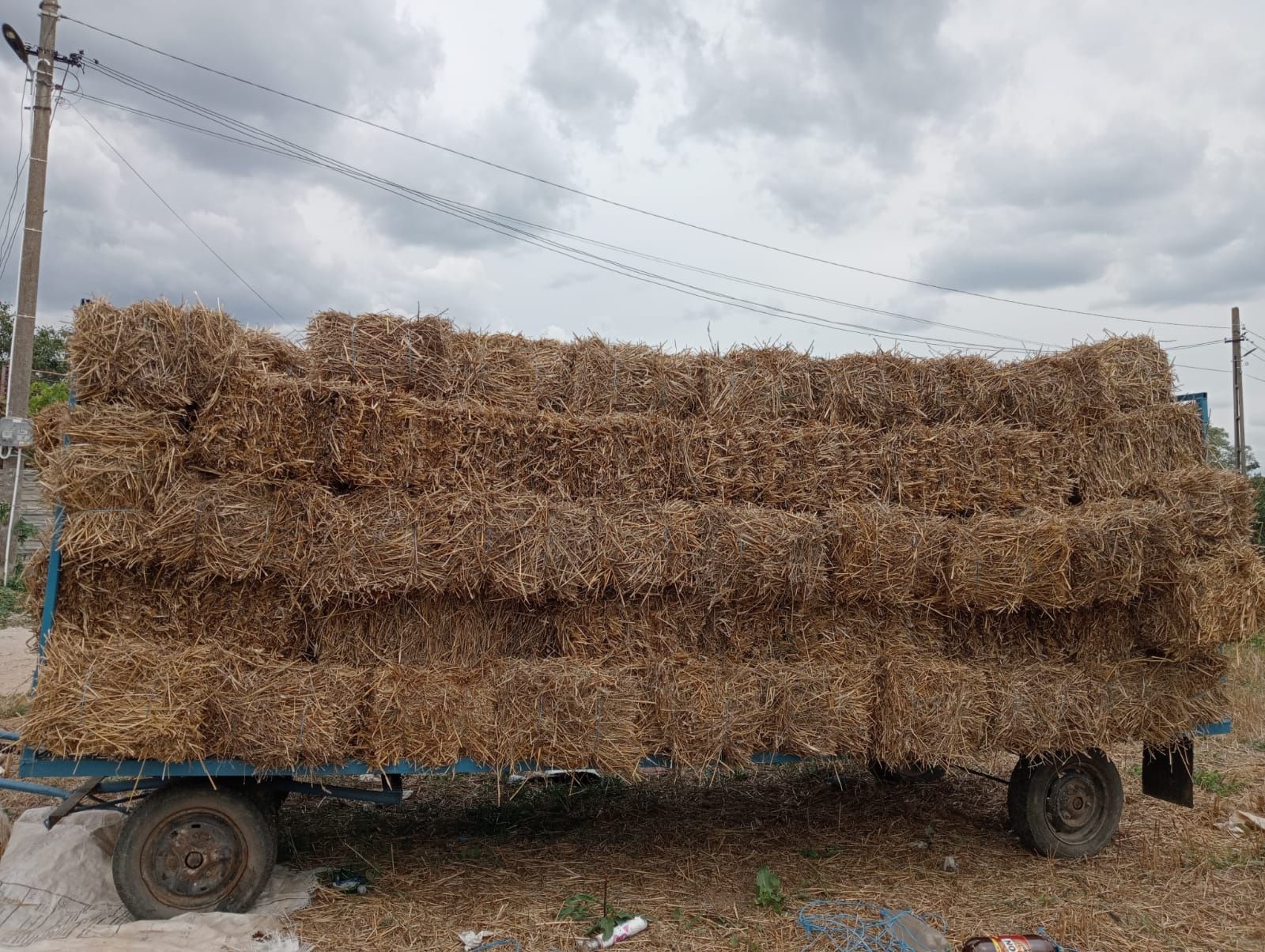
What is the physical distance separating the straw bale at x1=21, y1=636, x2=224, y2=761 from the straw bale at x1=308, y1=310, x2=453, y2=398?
183 cm

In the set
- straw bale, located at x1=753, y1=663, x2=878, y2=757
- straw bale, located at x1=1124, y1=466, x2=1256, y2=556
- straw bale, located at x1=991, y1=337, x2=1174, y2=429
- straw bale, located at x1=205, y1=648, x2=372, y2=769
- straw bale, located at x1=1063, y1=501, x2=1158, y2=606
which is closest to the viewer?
straw bale, located at x1=205, y1=648, x2=372, y2=769

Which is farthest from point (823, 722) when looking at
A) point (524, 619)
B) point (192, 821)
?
point (192, 821)

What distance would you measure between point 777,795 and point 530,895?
9.58 ft

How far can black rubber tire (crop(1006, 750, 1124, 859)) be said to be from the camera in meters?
5.85

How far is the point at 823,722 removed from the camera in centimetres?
507

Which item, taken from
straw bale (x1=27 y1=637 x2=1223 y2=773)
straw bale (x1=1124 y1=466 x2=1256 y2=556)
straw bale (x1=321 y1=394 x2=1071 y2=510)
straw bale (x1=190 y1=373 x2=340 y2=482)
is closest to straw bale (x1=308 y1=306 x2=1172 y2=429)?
straw bale (x1=321 y1=394 x2=1071 y2=510)

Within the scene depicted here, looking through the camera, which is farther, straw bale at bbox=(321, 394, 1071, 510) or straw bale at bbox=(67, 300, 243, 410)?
straw bale at bbox=(321, 394, 1071, 510)

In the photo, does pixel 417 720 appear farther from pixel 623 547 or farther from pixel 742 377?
pixel 742 377

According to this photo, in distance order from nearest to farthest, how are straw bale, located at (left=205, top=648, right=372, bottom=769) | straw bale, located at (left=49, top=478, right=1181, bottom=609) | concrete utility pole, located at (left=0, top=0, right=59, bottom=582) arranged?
straw bale, located at (left=205, top=648, right=372, bottom=769), straw bale, located at (left=49, top=478, right=1181, bottom=609), concrete utility pole, located at (left=0, top=0, right=59, bottom=582)

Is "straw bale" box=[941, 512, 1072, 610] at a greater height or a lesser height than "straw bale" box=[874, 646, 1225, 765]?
greater

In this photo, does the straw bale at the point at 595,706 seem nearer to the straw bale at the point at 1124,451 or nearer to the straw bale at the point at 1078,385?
the straw bale at the point at 1124,451

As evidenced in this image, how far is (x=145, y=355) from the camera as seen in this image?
4.45 m

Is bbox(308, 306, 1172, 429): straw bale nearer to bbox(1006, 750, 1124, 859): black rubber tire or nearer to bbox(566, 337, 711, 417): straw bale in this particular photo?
bbox(566, 337, 711, 417): straw bale

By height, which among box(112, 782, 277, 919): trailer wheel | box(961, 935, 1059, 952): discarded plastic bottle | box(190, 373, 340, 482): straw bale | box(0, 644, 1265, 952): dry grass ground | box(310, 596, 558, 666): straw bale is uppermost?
box(190, 373, 340, 482): straw bale
